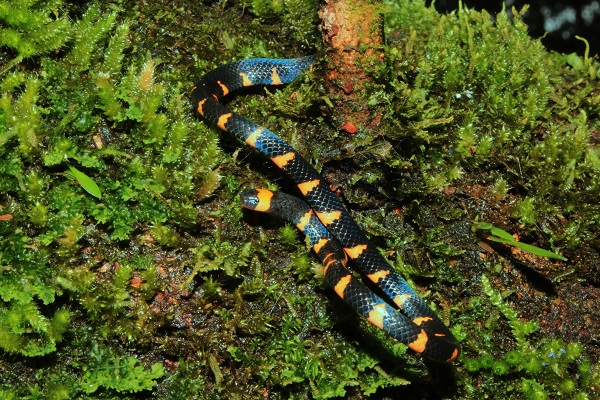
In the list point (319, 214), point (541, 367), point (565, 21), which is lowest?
point (541, 367)

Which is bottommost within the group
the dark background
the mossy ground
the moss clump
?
the moss clump

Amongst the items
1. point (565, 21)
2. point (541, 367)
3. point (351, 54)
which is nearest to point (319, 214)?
point (351, 54)

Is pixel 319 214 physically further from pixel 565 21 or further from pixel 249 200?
pixel 565 21

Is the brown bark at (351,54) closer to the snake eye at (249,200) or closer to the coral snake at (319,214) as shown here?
the coral snake at (319,214)

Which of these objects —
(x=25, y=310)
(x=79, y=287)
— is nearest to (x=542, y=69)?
(x=79, y=287)

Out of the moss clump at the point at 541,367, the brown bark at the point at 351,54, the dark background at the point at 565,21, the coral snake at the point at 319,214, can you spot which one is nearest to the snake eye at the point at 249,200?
the coral snake at the point at 319,214

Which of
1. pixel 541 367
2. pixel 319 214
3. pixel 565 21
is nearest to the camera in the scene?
pixel 541 367

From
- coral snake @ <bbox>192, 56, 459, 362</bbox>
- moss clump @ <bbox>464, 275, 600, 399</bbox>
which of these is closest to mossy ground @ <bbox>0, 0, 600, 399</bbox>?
moss clump @ <bbox>464, 275, 600, 399</bbox>

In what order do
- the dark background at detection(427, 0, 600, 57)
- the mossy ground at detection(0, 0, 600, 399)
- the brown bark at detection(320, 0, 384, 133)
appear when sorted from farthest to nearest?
the dark background at detection(427, 0, 600, 57) < the brown bark at detection(320, 0, 384, 133) < the mossy ground at detection(0, 0, 600, 399)

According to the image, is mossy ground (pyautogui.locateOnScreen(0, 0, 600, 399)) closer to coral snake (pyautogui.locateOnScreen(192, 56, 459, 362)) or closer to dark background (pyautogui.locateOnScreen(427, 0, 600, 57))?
coral snake (pyautogui.locateOnScreen(192, 56, 459, 362))
